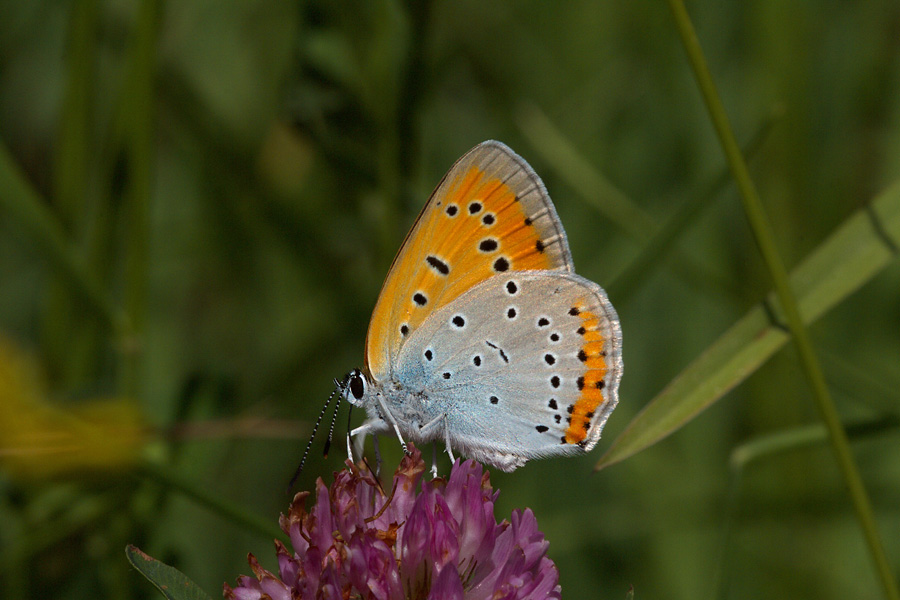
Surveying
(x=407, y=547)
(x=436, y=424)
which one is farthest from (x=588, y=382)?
(x=407, y=547)

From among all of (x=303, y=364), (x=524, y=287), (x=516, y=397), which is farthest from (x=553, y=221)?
(x=303, y=364)

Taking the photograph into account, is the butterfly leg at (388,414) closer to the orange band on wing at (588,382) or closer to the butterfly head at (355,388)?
the butterfly head at (355,388)

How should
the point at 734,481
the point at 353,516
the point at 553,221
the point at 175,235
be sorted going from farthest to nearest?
the point at 175,235 → the point at 553,221 → the point at 734,481 → the point at 353,516

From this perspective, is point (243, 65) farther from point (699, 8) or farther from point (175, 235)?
point (699, 8)

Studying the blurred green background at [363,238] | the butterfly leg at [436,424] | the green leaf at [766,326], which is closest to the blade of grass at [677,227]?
the blurred green background at [363,238]

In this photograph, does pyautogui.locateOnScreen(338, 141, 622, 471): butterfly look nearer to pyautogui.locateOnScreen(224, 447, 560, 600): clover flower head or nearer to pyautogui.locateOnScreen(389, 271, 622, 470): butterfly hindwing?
pyautogui.locateOnScreen(389, 271, 622, 470): butterfly hindwing

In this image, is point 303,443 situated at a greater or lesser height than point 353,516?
greater

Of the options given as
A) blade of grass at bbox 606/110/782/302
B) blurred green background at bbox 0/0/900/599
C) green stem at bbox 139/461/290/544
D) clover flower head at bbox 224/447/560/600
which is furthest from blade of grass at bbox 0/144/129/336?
blade of grass at bbox 606/110/782/302

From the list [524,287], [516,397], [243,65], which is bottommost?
[516,397]
